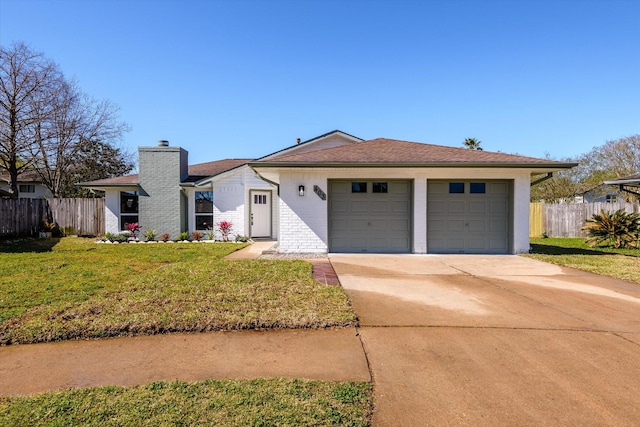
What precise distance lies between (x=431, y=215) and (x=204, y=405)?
957 centimetres

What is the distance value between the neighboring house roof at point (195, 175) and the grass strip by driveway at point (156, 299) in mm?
7820

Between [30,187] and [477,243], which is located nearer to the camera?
[477,243]

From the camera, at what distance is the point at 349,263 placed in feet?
29.2

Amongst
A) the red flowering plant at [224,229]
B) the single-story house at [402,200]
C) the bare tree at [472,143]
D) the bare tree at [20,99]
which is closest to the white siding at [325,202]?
the single-story house at [402,200]

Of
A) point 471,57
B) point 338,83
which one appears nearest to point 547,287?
point 471,57

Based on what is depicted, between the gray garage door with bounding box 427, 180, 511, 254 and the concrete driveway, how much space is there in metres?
3.95

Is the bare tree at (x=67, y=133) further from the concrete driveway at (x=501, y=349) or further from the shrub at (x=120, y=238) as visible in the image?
the concrete driveway at (x=501, y=349)

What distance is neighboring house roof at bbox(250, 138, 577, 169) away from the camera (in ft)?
32.7

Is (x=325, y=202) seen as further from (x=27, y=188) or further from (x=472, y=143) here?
(x=27, y=188)

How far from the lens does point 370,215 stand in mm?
10945

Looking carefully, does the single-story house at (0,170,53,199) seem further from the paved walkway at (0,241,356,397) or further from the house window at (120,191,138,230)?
the paved walkway at (0,241,356,397)

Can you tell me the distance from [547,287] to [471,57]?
11.8 m

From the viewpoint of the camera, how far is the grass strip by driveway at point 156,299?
4176mm

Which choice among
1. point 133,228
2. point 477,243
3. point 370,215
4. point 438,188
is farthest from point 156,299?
point 133,228
